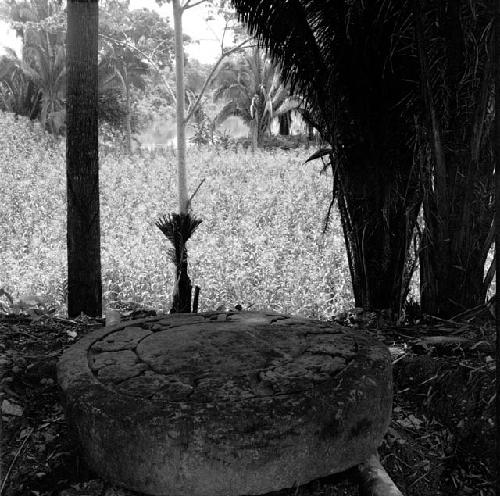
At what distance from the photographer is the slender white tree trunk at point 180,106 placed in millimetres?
8117

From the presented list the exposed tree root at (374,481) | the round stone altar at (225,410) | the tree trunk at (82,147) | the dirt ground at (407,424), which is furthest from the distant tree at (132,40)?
the exposed tree root at (374,481)

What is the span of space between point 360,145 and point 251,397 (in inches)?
123

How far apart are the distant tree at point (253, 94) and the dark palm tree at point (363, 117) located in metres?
15.3

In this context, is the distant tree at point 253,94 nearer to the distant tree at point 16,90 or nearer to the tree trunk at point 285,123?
the tree trunk at point 285,123

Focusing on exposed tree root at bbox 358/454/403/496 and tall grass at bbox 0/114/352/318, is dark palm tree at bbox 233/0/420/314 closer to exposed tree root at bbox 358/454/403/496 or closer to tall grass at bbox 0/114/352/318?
exposed tree root at bbox 358/454/403/496

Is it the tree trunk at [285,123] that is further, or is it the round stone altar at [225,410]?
the tree trunk at [285,123]

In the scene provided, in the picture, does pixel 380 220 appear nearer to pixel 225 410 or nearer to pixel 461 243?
pixel 461 243

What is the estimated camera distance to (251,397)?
2.38 meters

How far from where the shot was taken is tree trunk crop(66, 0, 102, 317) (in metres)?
4.72

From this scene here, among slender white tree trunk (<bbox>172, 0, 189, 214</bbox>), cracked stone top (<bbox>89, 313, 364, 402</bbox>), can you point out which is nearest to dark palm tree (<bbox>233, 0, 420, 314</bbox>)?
cracked stone top (<bbox>89, 313, 364, 402</bbox>)

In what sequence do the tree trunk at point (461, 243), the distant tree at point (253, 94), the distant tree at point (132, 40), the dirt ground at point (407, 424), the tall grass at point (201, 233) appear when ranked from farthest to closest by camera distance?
the distant tree at point (253, 94), the distant tree at point (132, 40), the tall grass at point (201, 233), the tree trunk at point (461, 243), the dirt ground at point (407, 424)

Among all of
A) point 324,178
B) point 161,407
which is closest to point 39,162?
point 324,178

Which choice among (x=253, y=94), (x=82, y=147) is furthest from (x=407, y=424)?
(x=253, y=94)

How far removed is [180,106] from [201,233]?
102 inches
